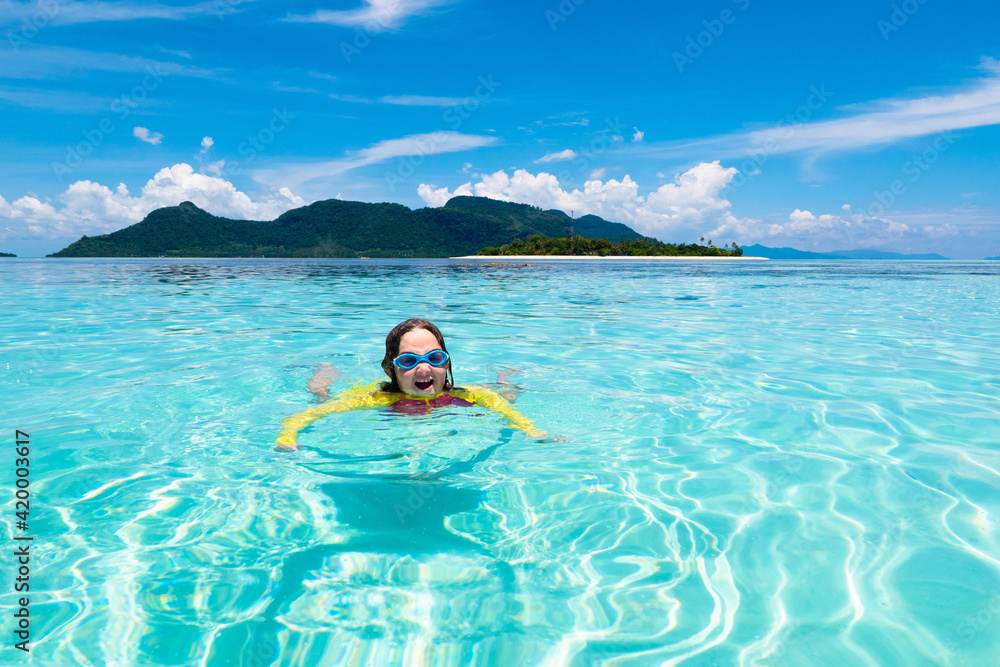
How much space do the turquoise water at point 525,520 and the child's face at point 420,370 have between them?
236mm

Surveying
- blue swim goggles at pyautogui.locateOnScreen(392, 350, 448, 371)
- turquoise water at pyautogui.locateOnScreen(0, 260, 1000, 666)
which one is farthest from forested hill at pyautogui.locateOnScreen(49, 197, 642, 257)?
blue swim goggles at pyautogui.locateOnScreen(392, 350, 448, 371)

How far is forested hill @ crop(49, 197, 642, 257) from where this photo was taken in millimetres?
114750

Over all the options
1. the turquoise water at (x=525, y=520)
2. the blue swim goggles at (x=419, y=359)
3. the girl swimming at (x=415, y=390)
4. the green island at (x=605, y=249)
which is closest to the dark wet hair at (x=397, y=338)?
the girl swimming at (x=415, y=390)

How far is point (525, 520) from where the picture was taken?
9.00 ft

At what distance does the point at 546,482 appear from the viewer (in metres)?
3.17

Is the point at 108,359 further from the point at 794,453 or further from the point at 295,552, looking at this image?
the point at 794,453

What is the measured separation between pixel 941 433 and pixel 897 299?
45.3 ft

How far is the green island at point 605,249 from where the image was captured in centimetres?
8906

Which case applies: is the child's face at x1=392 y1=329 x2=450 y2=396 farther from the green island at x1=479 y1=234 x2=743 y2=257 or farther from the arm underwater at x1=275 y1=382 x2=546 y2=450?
the green island at x1=479 y1=234 x2=743 y2=257

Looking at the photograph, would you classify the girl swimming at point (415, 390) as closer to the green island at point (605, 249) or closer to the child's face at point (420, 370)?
the child's face at point (420, 370)

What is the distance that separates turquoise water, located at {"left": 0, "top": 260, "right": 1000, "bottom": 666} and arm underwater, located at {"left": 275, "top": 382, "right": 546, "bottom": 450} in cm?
9

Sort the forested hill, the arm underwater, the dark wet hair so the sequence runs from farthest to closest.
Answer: the forested hill, the dark wet hair, the arm underwater

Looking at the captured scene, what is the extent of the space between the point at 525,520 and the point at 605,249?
89856 mm

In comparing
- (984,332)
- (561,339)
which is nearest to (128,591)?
(561,339)
